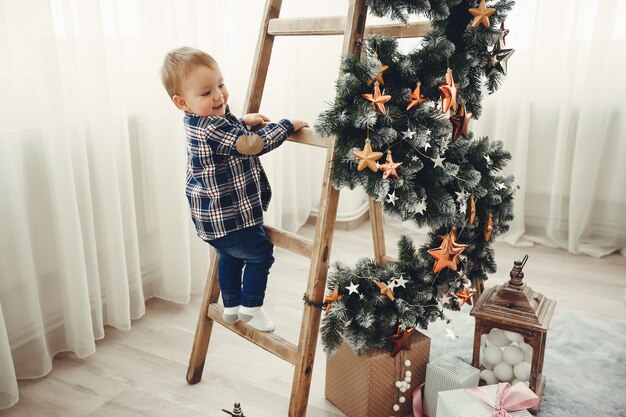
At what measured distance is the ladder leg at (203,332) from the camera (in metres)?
1.83

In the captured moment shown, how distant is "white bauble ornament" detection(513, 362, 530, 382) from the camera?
1672 mm

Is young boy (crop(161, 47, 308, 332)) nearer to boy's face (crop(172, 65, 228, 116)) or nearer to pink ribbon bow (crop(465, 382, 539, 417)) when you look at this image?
boy's face (crop(172, 65, 228, 116))

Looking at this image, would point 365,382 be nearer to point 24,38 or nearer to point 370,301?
point 370,301

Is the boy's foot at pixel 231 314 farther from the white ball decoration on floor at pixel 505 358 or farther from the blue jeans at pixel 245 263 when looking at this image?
the white ball decoration on floor at pixel 505 358

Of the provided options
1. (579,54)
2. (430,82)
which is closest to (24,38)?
(430,82)

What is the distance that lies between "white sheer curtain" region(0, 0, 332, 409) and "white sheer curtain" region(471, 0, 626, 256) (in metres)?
1.47

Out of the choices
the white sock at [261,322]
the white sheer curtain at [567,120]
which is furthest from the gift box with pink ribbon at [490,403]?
the white sheer curtain at [567,120]

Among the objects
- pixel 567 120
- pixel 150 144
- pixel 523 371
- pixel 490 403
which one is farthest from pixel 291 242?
pixel 567 120

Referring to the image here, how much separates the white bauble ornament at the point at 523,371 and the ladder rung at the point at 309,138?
2.84ft

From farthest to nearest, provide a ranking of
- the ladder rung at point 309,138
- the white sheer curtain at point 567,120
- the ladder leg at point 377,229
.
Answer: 1. the white sheer curtain at point 567,120
2. the ladder leg at point 377,229
3. the ladder rung at point 309,138

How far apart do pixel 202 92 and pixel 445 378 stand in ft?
3.40

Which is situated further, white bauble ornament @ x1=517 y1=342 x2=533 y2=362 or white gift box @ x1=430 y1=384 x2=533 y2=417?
white bauble ornament @ x1=517 y1=342 x2=533 y2=362

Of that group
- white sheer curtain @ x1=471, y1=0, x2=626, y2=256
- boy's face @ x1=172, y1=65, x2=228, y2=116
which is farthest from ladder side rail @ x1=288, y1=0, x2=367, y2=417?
white sheer curtain @ x1=471, y1=0, x2=626, y2=256

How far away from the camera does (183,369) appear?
1.95 metres
